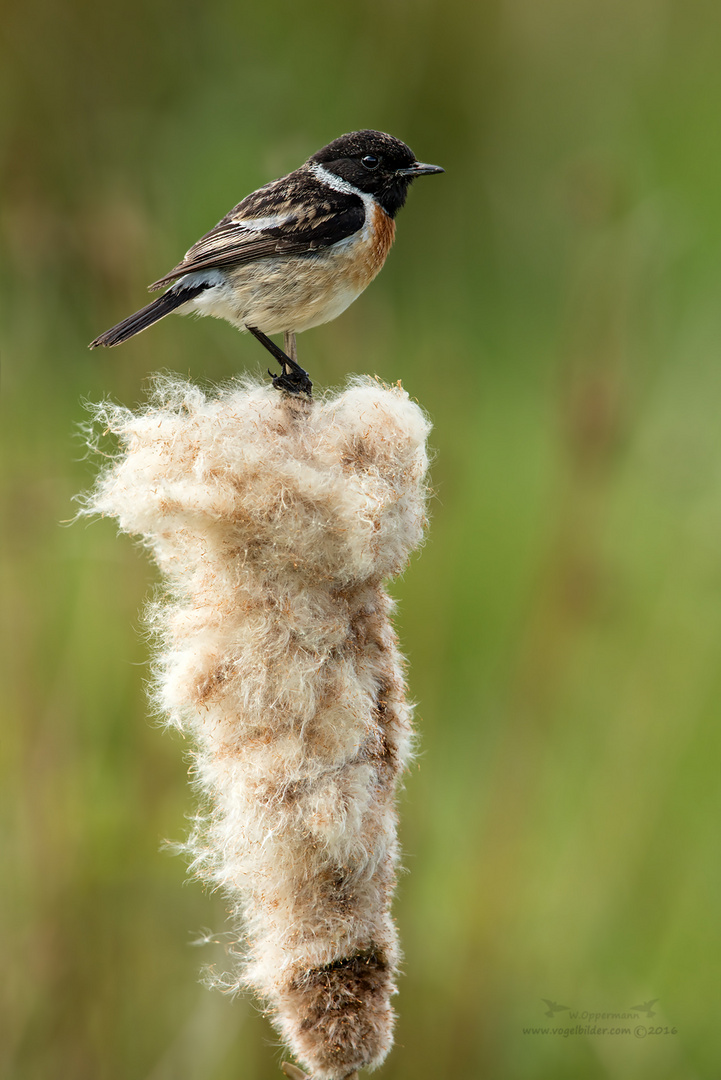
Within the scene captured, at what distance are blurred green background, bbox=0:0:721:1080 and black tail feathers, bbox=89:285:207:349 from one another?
0.13m

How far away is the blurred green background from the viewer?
1.70 meters

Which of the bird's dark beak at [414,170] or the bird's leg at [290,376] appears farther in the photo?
the bird's dark beak at [414,170]

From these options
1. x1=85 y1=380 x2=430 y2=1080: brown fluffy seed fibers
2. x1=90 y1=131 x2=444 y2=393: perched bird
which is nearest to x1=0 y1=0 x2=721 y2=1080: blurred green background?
x1=90 y1=131 x2=444 y2=393: perched bird

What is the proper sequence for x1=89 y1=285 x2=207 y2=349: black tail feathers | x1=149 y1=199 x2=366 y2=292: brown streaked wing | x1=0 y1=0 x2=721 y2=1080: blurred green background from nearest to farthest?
x1=89 y1=285 x2=207 y2=349: black tail feathers, x1=149 y1=199 x2=366 y2=292: brown streaked wing, x1=0 y1=0 x2=721 y2=1080: blurred green background

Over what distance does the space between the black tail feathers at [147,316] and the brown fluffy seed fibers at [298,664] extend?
Answer: 0.84ft

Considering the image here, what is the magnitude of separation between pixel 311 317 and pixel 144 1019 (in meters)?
1.73

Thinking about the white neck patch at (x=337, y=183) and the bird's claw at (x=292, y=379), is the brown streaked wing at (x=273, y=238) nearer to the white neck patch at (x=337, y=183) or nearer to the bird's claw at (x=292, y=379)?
the white neck patch at (x=337, y=183)

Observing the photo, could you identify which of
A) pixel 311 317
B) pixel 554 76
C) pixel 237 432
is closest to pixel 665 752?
pixel 311 317

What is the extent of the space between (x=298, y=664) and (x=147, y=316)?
2.31 ft

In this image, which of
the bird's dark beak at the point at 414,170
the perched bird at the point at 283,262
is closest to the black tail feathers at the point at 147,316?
the perched bird at the point at 283,262

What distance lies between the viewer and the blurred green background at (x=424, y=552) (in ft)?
5.58

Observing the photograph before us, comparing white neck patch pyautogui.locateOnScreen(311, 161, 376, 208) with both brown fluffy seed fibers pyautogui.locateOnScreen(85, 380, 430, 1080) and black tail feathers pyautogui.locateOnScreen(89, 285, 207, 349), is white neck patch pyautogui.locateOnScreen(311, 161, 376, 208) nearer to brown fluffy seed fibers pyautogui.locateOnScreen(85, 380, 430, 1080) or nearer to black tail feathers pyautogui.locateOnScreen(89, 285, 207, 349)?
black tail feathers pyautogui.locateOnScreen(89, 285, 207, 349)

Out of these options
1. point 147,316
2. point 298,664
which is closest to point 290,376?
point 147,316

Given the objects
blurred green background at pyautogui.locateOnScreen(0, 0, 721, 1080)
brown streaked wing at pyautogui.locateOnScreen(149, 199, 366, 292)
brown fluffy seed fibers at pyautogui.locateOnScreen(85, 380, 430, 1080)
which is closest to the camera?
brown fluffy seed fibers at pyautogui.locateOnScreen(85, 380, 430, 1080)
